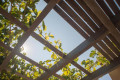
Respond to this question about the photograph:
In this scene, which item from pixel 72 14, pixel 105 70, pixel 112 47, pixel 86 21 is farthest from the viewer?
pixel 105 70

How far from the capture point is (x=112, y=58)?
302cm

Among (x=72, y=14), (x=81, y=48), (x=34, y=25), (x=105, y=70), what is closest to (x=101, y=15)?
(x=72, y=14)

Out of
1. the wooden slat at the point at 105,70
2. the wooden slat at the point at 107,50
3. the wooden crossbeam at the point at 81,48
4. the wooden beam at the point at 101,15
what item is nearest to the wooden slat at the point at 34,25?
the wooden beam at the point at 101,15

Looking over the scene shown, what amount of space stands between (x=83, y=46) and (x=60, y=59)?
68cm

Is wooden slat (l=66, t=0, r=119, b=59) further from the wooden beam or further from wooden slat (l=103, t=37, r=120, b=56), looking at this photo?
wooden slat (l=103, t=37, r=120, b=56)

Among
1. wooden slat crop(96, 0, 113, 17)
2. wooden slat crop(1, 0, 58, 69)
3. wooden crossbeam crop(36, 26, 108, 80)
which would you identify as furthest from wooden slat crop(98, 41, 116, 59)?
wooden slat crop(1, 0, 58, 69)

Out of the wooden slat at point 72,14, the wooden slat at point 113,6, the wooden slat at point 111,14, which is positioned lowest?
the wooden slat at point 72,14

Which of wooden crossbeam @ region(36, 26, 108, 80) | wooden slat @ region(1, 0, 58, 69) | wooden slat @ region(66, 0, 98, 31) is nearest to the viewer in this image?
wooden slat @ region(1, 0, 58, 69)

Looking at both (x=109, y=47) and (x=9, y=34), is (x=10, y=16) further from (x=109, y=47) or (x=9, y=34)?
(x=109, y=47)

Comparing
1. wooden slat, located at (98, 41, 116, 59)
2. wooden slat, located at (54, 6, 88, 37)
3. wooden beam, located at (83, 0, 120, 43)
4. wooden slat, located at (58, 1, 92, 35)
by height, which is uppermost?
wooden slat, located at (98, 41, 116, 59)

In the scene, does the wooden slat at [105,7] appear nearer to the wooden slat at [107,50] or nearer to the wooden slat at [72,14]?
the wooden slat at [72,14]

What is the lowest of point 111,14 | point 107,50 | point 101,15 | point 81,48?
point 81,48

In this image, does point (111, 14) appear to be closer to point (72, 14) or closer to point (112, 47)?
point (72, 14)

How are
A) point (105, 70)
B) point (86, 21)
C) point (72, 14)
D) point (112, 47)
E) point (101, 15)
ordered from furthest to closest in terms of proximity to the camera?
point (105, 70) → point (112, 47) → point (86, 21) → point (72, 14) → point (101, 15)
